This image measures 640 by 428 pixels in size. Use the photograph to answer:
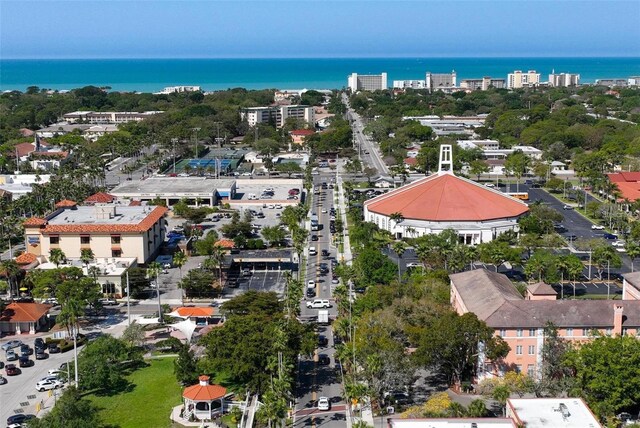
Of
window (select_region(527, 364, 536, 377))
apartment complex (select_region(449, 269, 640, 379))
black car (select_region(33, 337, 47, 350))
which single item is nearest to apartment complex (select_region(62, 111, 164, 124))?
black car (select_region(33, 337, 47, 350))

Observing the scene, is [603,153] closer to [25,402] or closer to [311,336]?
[311,336]

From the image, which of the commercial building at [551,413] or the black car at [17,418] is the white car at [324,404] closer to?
the commercial building at [551,413]

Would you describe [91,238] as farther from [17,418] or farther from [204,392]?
[204,392]

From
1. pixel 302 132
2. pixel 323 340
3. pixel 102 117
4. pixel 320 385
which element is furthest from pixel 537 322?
pixel 102 117

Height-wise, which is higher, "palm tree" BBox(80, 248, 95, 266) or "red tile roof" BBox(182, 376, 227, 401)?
"palm tree" BBox(80, 248, 95, 266)

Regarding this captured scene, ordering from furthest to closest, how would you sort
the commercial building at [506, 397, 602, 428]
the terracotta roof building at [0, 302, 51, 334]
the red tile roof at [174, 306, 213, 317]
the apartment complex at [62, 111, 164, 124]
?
the apartment complex at [62, 111, 164, 124] → the red tile roof at [174, 306, 213, 317] → the terracotta roof building at [0, 302, 51, 334] → the commercial building at [506, 397, 602, 428]

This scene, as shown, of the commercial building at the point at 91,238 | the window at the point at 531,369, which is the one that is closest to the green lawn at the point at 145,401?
the window at the point at 531,369

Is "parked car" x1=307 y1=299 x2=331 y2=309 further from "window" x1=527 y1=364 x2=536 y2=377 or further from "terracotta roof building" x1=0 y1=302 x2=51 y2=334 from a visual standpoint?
"terracotta roof building" x1=0 y1=302 x2=51 y2=334

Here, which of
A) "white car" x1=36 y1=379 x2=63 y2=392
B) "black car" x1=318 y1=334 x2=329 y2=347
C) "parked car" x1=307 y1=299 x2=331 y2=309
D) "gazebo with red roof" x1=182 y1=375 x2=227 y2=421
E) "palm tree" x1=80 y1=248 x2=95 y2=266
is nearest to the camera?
"gazebo with red roof" x1=182 y1=375 x2=227 y2=421
